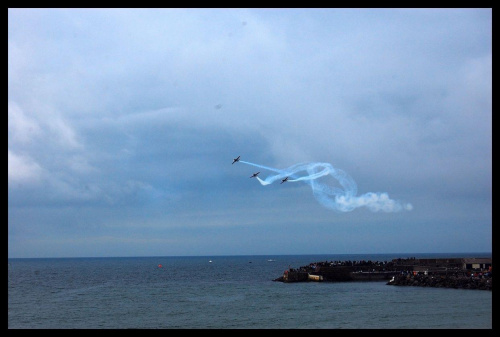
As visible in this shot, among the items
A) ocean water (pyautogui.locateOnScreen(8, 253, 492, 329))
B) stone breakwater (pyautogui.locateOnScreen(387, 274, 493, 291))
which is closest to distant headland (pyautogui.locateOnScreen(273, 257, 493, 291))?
stone breakwater (pyautogui.locateOnScreen(387, 274, 493, 291))

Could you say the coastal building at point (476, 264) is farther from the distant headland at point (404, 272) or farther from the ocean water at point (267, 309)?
the ocean water at point (267, 309)

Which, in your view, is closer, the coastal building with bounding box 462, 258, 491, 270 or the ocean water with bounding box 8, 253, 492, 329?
the ocean water with bounding box 8, 253, 492, 329

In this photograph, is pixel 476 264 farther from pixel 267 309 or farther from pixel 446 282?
pixel 267 309

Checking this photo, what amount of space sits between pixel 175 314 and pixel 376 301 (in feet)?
81.3

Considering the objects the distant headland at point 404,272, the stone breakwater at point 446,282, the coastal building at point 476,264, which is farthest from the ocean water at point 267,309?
the coastal building at point 476,264

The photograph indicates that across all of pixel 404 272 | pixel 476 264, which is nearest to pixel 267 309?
pixel 404 272

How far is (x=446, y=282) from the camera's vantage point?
236 feet

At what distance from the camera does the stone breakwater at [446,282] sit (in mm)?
66144

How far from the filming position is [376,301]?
6088 cm

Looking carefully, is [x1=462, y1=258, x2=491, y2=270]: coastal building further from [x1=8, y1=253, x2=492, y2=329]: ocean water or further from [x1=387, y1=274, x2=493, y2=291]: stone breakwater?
[x1=8, y1=253, x2=492, y2=329]: ocean water

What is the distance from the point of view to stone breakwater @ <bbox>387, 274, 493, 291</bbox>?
6614cm
